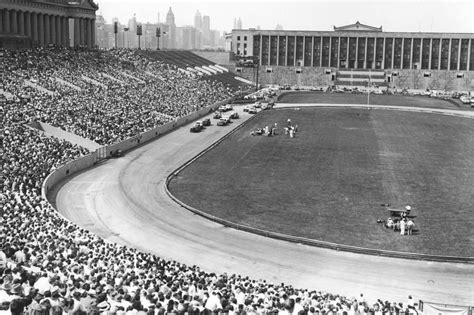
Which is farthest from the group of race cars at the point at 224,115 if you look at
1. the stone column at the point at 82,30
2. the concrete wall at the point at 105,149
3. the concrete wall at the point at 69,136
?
the stone column at the point at 82,30

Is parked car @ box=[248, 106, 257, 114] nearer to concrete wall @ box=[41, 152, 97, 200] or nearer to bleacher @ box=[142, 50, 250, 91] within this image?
bleacher @ box=[142, 50, 250, 91]

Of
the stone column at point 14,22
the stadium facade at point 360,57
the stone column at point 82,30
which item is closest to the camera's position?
the stone column at point 14,22

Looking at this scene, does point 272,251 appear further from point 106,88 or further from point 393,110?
point 393,110

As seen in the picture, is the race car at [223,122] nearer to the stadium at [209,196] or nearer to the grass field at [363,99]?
the stadium at [209,196]

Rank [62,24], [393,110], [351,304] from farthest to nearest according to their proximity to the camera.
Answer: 1. [62,24]
2. [393,110]
3. [351,304]

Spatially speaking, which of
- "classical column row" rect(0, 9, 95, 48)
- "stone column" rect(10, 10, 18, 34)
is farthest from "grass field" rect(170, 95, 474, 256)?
"classical column row" rect(0, 9, 95, 48)

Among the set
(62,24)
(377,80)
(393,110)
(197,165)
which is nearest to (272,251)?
(197,165)

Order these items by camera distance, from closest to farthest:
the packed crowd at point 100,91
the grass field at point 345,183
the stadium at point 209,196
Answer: the stadium at point 209,196
the grass field at point 345,183
the packed crowd at point 100,91
